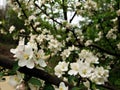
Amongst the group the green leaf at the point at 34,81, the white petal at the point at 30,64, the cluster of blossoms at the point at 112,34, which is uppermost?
the cluster of blossoms at the point at 112,34

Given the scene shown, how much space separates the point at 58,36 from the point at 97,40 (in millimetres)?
647

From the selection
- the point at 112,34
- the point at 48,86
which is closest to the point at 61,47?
the point at 112,34

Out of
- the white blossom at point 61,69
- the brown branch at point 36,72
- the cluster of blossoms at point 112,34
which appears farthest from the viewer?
the cluster of blossoms at point 112,34

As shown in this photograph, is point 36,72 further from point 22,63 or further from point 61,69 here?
point 61,69

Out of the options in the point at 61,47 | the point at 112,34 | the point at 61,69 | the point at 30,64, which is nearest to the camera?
the point at 30,64

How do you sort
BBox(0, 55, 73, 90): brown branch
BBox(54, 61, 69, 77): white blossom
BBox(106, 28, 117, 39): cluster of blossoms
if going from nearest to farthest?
BBox(0, 55, 73, 90): brown branch < BBox(54, 61, 69, 77): white blossom < BBox(106, 28, 117, 39): cluster of blossoms

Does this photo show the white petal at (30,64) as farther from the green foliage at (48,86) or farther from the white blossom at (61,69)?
the white blossom at (61,69)

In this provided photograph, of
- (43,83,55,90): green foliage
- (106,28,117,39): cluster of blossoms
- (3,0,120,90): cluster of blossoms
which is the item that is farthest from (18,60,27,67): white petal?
(106,28,117,39): cluster of blossoms

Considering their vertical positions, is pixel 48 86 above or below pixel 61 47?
below

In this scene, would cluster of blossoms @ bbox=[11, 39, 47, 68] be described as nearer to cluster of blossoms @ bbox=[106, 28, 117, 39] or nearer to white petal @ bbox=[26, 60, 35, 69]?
white petal @ bbox=[26, 60, 35, 69]

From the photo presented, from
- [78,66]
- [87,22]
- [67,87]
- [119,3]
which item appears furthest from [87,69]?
[87,22]

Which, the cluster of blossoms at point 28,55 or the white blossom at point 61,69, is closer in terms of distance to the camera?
the cluster of blossoms at point 28,55

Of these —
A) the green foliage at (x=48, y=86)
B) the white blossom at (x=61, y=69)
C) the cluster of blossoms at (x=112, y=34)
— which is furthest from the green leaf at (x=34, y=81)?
the cluster of blossoms at (x=112, y=34)

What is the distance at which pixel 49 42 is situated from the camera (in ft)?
15.3
